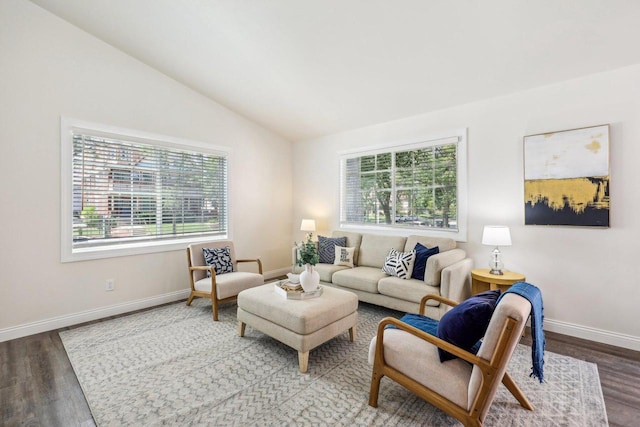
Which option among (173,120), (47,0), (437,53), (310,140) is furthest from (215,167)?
(437,53)

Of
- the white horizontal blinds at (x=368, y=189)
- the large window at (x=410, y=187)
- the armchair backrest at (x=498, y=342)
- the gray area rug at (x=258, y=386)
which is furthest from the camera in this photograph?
the white horizontal blinds at (x=368, y=189)

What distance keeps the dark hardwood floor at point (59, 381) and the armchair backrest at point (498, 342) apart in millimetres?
1053

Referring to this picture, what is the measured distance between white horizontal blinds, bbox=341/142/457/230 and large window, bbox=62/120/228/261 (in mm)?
2232

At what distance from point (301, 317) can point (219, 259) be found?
207 cm

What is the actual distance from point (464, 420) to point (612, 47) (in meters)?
3.27

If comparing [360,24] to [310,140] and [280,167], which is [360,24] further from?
[280,167]

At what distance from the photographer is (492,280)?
119 inches

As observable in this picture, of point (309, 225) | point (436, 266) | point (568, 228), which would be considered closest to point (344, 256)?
point (309, 225)

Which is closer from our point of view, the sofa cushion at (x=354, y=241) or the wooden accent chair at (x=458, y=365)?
the wooden accent chair at (x=458, y=365)

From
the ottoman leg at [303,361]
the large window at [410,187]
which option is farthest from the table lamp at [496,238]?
the ottoman leg at [303,361]

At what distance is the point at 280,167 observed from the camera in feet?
18.8

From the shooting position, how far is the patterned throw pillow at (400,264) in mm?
3574

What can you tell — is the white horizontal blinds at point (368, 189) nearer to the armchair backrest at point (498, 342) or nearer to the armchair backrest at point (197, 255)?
the armchair backrest at point (197, 255)

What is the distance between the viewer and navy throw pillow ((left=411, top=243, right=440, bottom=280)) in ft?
11.5
